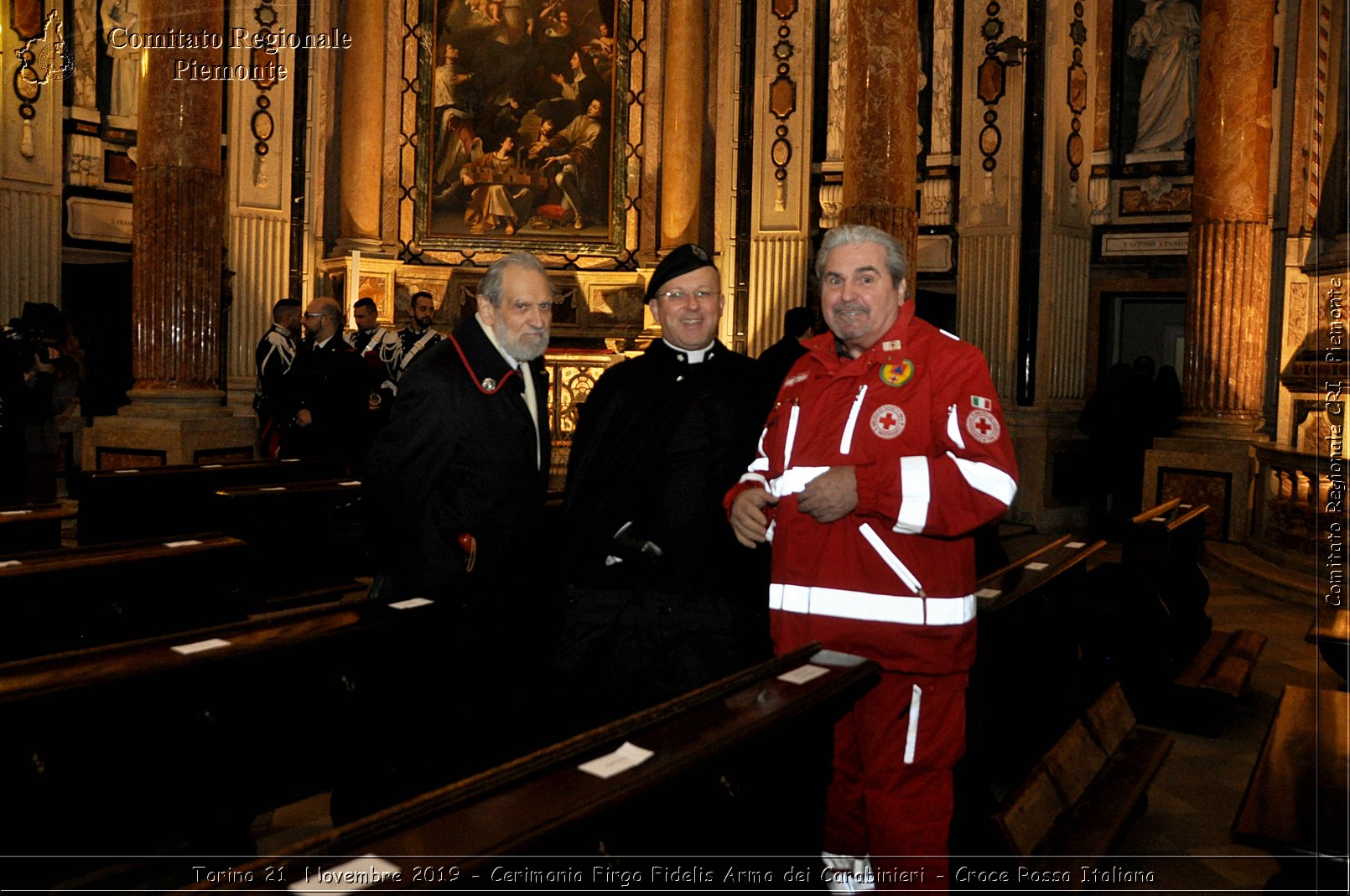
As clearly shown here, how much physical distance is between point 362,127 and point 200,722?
1076cm

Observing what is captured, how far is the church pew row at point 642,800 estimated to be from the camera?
142 cm

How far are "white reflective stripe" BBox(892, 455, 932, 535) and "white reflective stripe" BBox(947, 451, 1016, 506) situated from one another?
3.3 inches

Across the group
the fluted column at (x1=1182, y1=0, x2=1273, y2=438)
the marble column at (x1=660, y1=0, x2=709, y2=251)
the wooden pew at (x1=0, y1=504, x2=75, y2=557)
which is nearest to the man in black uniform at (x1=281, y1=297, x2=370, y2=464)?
the wooden pew at (x1=0, y1=504, x2=75, y2=557)

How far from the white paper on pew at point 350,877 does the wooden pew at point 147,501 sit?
14.5ft

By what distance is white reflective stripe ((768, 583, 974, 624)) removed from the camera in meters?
2.48

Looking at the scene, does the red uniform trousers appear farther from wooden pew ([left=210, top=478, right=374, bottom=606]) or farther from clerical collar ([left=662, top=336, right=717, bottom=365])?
wooden pew ([left=210, top=478, right=374, bottom=606])

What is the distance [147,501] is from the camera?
5.54 meters

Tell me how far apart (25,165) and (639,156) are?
259 inches

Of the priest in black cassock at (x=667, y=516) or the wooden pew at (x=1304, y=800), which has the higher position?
the priest in black cassock at (x=667, y=516)

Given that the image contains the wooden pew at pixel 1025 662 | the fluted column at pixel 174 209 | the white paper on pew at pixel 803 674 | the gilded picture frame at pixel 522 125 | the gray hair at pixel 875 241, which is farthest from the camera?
the gilded picture frame at pixel 522 125

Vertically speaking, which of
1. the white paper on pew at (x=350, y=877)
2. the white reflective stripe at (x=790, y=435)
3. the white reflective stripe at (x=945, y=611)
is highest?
the white reflective stripe at (x=790, y=435)

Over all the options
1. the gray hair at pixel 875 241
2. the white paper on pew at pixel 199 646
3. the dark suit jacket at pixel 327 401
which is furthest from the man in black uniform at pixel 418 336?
the gray hair at pixel 875 241

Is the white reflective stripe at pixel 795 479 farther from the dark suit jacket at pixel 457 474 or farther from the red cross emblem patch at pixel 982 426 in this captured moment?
the dark suit jacket at pixel 457 474

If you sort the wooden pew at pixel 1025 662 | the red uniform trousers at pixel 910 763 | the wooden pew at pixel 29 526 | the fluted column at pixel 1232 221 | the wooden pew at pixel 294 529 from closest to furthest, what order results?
the red uniform trousers at pixel 910 763, the wooden pew at pixel 1025 662, the wooden pew at pixel 29 526, the wooden pew at pixel 294 529, the fluted column at pixel 1232 221
